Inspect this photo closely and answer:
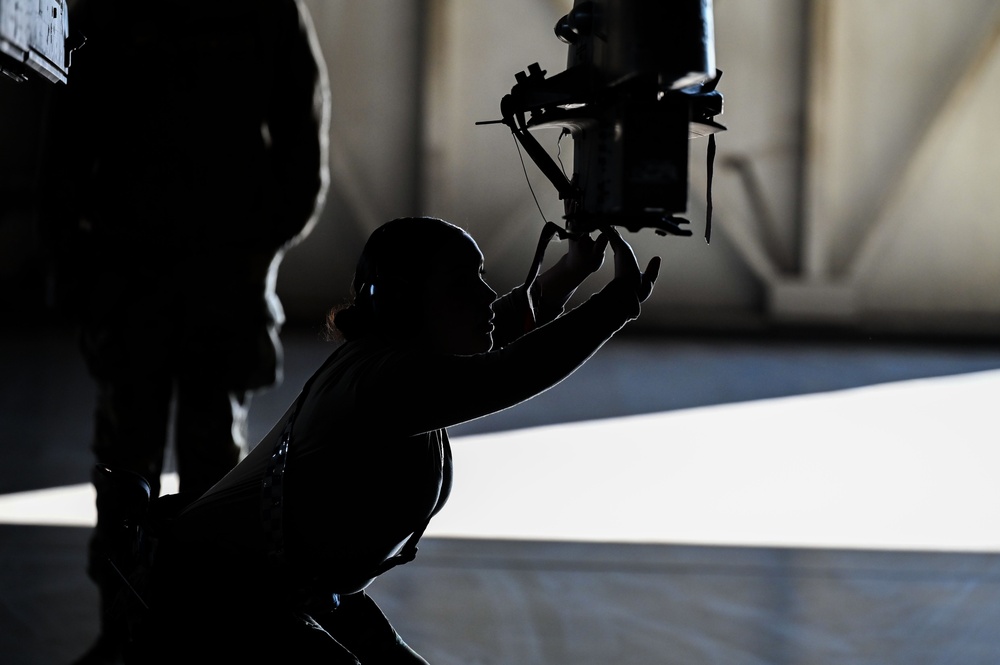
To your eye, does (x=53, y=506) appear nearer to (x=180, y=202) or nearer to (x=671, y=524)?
(x=180, y=202)

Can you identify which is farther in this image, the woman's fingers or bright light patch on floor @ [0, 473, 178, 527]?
bright light patch on floor @ [0, 473, 178, 527]

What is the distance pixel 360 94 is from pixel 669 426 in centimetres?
478

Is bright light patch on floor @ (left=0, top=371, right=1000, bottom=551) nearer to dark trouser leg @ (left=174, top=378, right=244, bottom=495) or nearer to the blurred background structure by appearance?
the blurred background structure

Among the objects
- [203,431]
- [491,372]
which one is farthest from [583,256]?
[203,431]

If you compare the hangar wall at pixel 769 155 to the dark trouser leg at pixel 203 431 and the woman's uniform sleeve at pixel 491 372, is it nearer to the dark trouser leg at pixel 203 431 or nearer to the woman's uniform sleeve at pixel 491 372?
the dark trouser leg at pixel 203 431

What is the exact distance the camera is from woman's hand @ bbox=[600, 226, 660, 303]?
1.43m

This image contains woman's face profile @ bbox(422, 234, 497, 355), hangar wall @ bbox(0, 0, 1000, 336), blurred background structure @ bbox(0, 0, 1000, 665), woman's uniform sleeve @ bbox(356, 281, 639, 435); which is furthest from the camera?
hangar wall @ bbox(0, 0, 1000, 336)

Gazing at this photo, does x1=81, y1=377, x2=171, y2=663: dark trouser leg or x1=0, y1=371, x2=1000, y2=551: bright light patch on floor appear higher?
x1=81, y1=377, x2=171, y2=663: dark trouser leg

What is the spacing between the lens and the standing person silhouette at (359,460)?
4.57 feet

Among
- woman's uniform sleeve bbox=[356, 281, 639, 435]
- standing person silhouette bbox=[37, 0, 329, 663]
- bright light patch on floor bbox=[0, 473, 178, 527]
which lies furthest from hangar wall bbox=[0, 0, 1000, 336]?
woman's uniform sleeve bbox=[356, 281, 639, 435]

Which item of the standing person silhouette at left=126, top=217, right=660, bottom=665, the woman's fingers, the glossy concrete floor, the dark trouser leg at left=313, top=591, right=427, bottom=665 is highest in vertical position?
the woman's fingers

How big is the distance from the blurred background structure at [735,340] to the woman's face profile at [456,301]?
188 cm

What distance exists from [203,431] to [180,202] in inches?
27.7

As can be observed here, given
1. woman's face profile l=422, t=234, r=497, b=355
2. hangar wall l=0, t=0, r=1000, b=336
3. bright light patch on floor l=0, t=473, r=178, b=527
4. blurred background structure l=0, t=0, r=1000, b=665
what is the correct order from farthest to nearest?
1. hangar wall l=0, t=0, r=1000, b=336
2. bright light patch on floor l=0, t=473, r=178, b=527
3. blurred background structure l=0, t=0, r=1000, b=665
4. woman's face profile l=422, t=234, r=497, b=355
